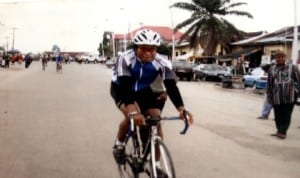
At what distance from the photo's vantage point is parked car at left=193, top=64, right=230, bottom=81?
1682 inches

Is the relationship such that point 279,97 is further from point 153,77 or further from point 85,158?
point 153,77

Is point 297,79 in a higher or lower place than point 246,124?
higher

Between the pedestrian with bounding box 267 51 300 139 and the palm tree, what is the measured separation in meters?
45.6

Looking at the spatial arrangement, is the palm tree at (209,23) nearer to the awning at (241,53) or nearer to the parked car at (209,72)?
the awning at (241,53)

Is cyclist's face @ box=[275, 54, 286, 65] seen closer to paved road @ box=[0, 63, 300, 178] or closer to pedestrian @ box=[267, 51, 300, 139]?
pedestrian @ box=[267, 51, 300, 139]

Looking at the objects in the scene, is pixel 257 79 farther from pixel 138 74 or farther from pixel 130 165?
Result: pixel 138 74

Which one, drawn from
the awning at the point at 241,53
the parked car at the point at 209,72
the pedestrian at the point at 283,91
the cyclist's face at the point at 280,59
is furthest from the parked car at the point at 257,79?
the awning at the point at 241,53

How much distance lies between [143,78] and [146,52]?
31cm

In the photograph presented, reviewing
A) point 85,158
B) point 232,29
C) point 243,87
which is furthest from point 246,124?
point 232,29

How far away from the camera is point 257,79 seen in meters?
29.9

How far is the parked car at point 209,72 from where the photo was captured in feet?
140

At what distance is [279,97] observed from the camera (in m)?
11.2

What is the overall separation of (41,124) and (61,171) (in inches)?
206

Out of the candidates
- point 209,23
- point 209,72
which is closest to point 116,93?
point 209,72
